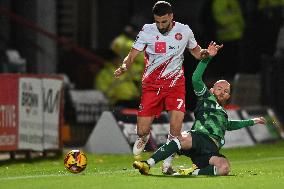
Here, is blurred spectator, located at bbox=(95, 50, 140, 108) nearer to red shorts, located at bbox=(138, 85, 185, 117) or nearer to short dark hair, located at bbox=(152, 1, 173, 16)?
red shorts, located at bbox=(138, 85, 185, 117)

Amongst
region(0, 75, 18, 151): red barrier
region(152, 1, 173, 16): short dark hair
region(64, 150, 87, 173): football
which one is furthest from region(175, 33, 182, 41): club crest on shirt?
region(0, 75, 18, 151): red barrier

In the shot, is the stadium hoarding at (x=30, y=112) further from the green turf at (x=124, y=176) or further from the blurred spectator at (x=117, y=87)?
the blurred spectator at (x=117, y=87)

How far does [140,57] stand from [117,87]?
90 centimetres

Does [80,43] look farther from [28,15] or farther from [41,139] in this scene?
[41,139]

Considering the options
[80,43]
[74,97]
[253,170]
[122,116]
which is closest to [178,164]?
[253,170]

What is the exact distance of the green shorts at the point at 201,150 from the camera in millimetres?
15547

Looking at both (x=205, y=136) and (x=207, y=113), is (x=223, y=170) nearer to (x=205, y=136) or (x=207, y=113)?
(x=205, y=136)

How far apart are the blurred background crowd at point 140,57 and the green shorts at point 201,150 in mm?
9952

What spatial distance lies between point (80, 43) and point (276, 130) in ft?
23.1

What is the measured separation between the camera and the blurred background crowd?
26.2 m

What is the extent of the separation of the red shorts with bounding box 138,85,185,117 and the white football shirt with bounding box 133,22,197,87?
0.09 metres

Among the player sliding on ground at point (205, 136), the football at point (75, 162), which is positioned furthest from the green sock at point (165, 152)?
the football at point (75, 162)

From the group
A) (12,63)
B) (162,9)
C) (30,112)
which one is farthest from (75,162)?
(12,63)

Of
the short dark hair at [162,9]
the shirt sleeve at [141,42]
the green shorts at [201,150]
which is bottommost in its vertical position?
the green shorts at [201,150]
